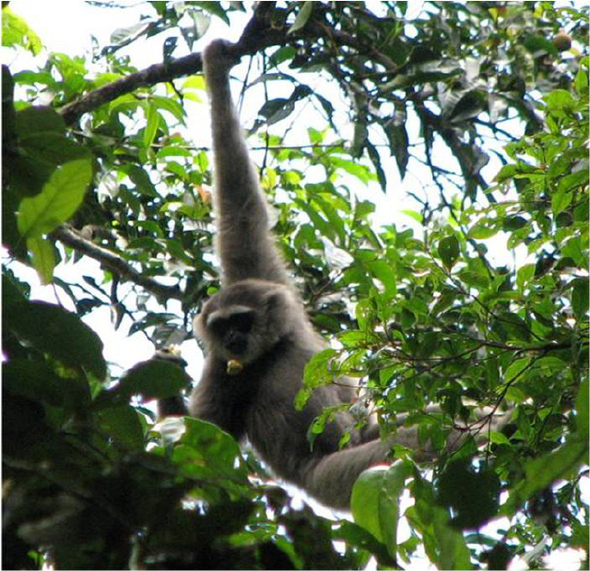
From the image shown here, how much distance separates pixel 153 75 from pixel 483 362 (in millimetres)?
3405

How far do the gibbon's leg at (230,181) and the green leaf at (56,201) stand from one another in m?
4.92

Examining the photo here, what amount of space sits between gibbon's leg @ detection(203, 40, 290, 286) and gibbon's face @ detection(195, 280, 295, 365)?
28 centimetres

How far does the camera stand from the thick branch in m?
5.91

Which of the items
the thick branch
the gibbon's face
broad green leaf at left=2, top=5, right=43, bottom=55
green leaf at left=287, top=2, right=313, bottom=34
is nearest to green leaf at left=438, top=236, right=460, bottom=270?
green leaf at left=287, top=2, right=313, bottom=34

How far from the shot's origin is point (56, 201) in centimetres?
193

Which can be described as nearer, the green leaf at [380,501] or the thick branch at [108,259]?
the green leaf at [380,501]

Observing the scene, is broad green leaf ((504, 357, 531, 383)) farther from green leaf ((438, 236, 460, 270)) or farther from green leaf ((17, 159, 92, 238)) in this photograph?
green leaf ((17, 159, 92, 238))

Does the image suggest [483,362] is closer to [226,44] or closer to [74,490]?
[74,490]

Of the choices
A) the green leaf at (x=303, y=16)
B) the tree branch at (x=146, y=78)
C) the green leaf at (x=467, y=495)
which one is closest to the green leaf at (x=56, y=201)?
the green leaf at (x=467, y=495)

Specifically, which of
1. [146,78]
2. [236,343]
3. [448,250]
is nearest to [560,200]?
[448,250]

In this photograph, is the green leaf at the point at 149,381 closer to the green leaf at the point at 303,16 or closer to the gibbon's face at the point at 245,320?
the green leaf at the point at 303,16

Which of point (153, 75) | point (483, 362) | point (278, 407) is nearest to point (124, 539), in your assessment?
point (483, 362)

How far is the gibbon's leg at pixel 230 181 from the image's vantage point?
686 centimetres

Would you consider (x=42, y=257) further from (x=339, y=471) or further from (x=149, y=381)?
(x=339, y=471)
